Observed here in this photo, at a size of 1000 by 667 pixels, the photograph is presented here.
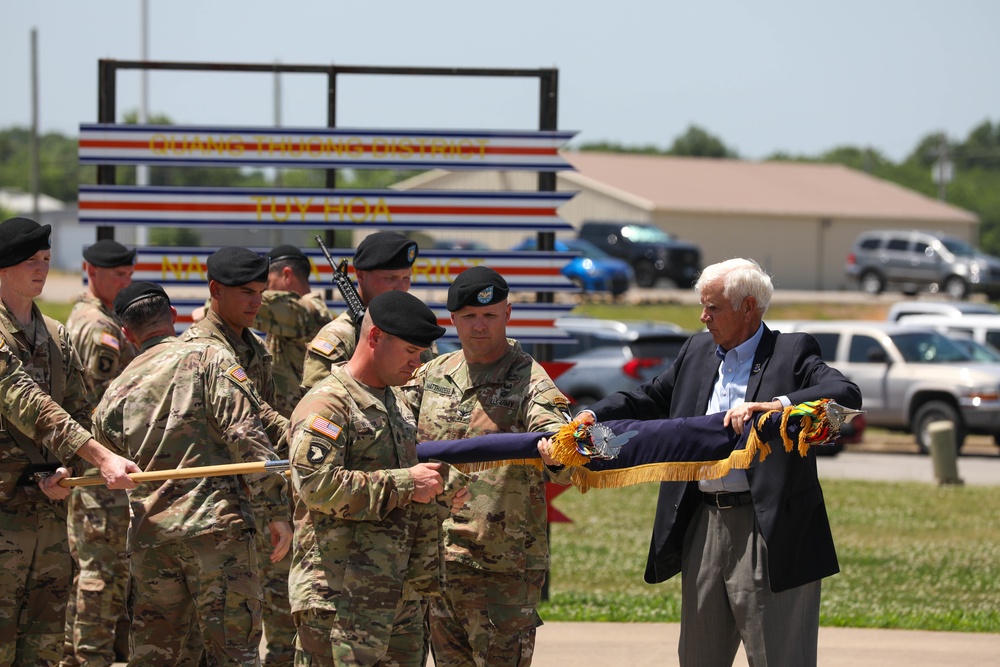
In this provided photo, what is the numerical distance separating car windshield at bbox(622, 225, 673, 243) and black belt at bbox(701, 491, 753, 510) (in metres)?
35.0

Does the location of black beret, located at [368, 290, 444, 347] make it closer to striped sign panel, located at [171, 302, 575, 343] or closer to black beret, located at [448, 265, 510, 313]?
black beret, located at [448, 265, 510, 313]

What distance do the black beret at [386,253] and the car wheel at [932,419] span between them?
1440 cm

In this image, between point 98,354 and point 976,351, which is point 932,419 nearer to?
point 976,351

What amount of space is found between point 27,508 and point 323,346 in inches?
61.8

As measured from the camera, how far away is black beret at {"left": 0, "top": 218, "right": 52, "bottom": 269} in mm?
5895

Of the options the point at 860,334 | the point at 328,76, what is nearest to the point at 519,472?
the point at 328,76

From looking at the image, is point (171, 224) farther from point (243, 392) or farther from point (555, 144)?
point (243, 392)

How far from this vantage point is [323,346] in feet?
20.0

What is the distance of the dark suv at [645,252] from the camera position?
39.7 m

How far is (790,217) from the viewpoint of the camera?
52906mm

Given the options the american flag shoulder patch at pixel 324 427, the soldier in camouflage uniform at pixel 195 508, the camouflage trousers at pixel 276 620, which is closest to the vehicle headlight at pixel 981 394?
the camouflage trousers at pixel 276 620

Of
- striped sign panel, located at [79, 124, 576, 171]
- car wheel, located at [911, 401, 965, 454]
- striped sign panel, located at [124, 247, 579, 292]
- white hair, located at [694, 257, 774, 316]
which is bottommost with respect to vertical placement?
car wheel, located at [911, 401, 965, 454]

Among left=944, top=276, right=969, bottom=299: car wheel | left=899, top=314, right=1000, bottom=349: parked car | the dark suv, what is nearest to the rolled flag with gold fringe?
left=899, top=314, right=1000, bottom=349: parked car

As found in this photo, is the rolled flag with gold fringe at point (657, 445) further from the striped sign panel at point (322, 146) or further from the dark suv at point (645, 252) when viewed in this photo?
the dark suv at point (645, 252)
